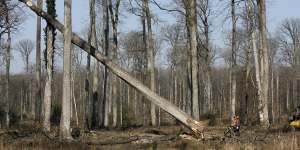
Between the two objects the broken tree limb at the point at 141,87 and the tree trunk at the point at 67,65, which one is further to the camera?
the tree trunk at the point at 67,65

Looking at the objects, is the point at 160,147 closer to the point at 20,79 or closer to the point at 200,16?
the point at 200,16

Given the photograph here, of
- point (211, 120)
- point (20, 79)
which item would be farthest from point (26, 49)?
point (211, 120)

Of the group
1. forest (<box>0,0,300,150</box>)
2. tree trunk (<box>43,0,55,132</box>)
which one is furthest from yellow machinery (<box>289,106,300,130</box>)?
tree trunk (<box>43,0,55,132</box>)

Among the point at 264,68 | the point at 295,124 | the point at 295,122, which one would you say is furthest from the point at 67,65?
the point at 264,68

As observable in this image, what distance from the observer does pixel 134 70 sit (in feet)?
182

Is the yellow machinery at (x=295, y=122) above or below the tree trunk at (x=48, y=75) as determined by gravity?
below

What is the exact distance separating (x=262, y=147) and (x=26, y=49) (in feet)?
233

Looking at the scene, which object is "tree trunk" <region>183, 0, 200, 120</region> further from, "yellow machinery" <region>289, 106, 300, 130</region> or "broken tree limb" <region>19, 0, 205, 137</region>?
"yellow machinery" <region>289, 106, 300, 130</region>

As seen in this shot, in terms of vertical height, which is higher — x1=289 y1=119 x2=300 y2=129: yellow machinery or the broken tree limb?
the broken tree limb

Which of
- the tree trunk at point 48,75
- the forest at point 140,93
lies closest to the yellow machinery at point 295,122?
the forest at point 140,93

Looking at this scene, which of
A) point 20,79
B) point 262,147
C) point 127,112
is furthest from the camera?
point 20,79

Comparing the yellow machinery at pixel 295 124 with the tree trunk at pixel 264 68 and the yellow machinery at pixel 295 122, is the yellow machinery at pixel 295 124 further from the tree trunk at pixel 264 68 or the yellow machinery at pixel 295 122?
the tree trunk at pixel 264 68

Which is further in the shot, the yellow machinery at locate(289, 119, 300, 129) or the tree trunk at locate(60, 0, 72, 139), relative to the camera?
the yellow machinery at locate(289, 119, 300, 129)

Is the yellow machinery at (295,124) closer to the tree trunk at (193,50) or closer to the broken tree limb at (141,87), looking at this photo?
the tree trunk at (193,50)
